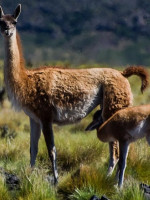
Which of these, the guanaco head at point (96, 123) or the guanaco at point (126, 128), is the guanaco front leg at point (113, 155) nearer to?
the guanaco head at point (96, 123)

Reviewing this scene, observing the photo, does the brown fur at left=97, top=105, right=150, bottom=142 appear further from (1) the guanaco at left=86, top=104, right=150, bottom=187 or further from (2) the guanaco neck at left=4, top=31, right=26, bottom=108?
(2) the guanaco neck at left=4, top=31, right=26, bottom=108

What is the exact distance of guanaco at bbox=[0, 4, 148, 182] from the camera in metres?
10.6

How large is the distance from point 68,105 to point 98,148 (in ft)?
7.55

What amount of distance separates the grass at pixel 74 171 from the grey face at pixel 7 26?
220 cm

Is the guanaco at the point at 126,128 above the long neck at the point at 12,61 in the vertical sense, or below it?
below

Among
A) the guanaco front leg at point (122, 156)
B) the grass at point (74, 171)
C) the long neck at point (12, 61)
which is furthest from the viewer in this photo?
the long neck at point (12, 61)

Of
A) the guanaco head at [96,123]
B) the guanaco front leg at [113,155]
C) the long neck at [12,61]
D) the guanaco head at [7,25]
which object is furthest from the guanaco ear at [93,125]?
the guanaco head at [7,25]

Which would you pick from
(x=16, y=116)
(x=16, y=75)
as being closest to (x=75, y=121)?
(x=16, y=75)

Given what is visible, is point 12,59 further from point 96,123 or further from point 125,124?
point 125,124

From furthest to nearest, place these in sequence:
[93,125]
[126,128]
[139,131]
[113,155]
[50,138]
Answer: [113,155], [50,138], [93,125], [126,128], [139,131]

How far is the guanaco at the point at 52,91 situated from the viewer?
10625 mm

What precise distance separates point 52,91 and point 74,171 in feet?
4.88

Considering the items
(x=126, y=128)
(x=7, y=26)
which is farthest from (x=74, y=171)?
(x=7, y=26)

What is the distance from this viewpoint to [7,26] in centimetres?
1054
